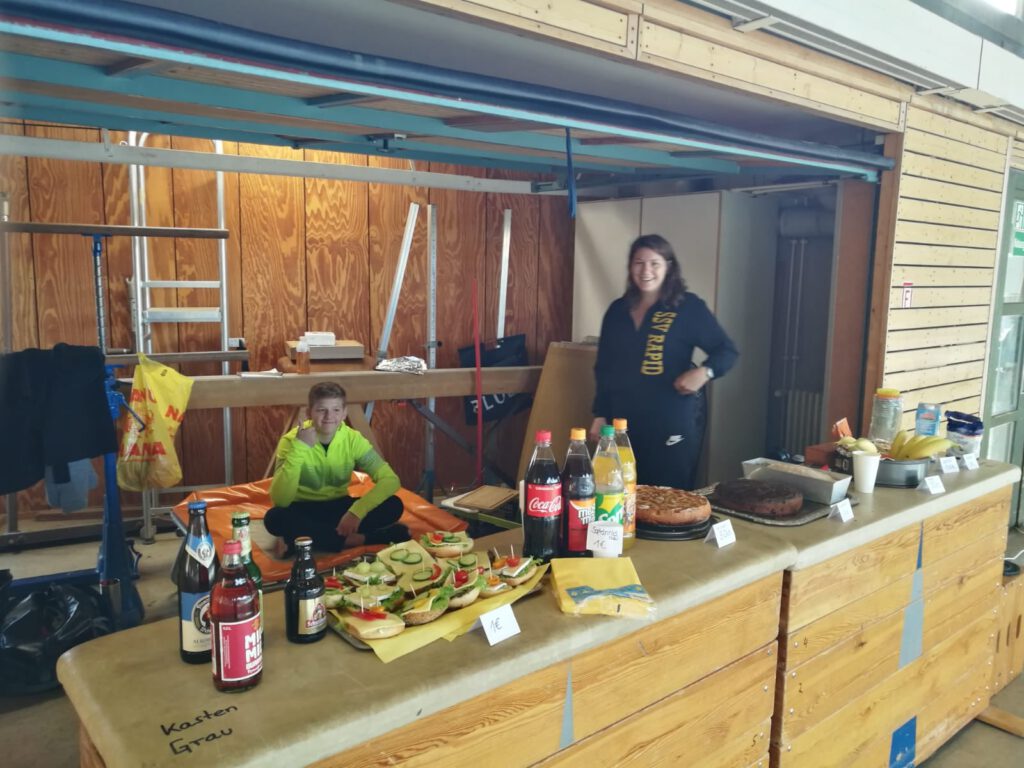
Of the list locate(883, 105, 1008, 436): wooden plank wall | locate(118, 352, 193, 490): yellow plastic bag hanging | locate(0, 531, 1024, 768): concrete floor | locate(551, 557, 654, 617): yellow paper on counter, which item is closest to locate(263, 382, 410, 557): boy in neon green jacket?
locate(118, 352, 193, 490): yellow plastic bag hanging

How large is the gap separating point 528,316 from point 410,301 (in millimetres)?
902

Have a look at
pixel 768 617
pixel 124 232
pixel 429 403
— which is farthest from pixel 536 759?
pixel 429 403

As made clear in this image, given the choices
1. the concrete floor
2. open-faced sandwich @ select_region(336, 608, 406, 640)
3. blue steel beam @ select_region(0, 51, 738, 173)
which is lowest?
the concrete floor

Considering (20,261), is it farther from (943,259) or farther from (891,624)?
(943,259)

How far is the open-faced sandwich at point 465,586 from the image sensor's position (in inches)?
58.0

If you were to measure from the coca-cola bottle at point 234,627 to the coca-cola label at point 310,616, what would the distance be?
14 cm

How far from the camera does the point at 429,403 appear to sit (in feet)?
17.0

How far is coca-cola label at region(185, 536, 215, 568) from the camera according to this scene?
1319 millimetres

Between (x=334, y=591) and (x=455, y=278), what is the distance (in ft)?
13.4

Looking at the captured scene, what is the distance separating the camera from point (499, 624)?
1413mm

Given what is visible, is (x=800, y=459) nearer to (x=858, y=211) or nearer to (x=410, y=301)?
(x=858, y=211)

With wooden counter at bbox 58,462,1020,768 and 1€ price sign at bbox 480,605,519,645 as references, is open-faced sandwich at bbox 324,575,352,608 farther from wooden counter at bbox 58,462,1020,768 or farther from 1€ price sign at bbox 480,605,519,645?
1€ price sign at bbox 480,605,519,645

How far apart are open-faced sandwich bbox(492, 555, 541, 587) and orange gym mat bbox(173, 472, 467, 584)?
1764 millimetres

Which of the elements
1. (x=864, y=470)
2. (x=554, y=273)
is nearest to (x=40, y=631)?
(x=864, y=470)
